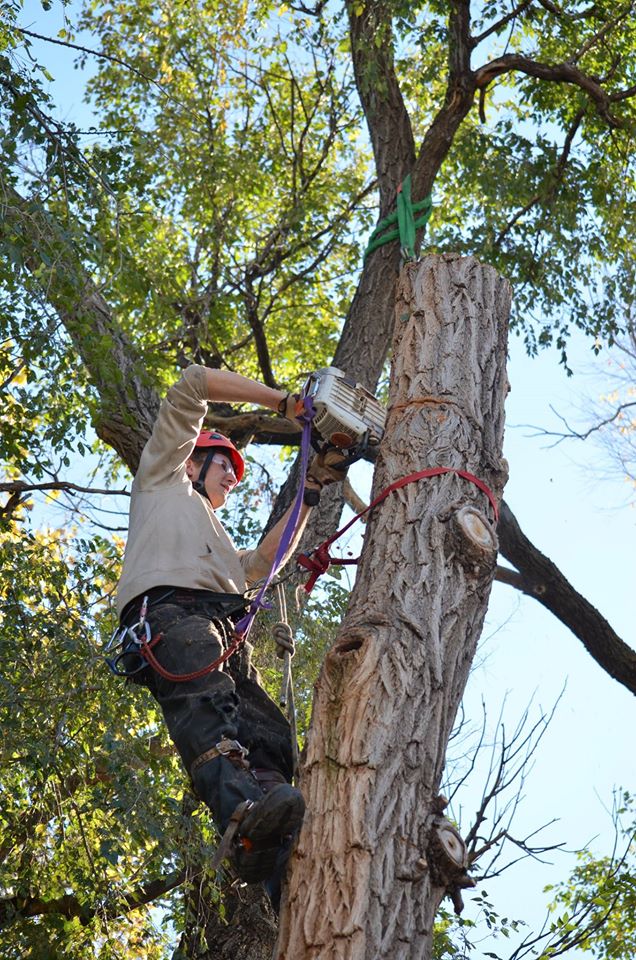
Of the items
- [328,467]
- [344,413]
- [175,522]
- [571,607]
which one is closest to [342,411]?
[344,413]

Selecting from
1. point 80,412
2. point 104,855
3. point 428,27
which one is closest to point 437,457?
point 104,855

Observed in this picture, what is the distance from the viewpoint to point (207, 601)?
370cm

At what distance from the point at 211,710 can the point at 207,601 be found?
46 centimetres

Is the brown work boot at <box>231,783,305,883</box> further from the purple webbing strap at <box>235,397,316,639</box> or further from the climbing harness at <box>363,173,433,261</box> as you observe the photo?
the climbing harness at <box>363,173,433,261</box>

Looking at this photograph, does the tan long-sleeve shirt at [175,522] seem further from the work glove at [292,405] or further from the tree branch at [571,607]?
the tree branch at [571,607]

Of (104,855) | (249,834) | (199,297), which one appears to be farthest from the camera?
(199,297)

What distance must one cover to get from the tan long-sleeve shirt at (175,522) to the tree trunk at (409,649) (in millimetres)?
620

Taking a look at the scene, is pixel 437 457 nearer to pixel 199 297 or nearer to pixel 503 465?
pixel 503 465

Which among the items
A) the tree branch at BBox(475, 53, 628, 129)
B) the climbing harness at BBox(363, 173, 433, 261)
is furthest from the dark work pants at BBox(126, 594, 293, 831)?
the tree branch at BBox(475, 53, 628, 129)

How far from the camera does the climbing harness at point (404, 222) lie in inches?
248

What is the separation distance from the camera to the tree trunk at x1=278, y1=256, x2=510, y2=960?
2.64 m

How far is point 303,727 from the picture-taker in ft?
18.6

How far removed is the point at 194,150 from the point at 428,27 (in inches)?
77.5

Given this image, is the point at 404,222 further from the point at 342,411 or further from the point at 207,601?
the point at 207,601
